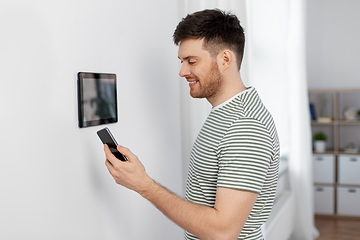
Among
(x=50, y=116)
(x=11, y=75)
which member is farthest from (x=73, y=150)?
(x=11, y=75)

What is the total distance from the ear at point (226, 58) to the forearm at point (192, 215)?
41 centimetres

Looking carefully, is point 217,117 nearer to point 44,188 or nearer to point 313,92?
point 44,188

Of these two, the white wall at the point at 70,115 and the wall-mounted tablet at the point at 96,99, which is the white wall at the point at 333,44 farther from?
the wall-mounted tablet at the point at 96,99

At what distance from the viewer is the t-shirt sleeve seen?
93cm

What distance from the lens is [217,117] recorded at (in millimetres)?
1114

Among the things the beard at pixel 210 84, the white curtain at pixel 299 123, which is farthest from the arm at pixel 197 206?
the white curtain at pixel 299 123

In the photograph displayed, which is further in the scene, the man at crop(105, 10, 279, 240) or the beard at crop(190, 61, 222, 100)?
the beard at crop(190, 61, 222, 100)

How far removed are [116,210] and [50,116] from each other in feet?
1.38

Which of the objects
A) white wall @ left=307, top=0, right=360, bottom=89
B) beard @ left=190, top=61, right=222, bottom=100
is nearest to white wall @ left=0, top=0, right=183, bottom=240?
beard @ left=190, top=61, right=222, bottom=100

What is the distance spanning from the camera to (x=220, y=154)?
1.01m

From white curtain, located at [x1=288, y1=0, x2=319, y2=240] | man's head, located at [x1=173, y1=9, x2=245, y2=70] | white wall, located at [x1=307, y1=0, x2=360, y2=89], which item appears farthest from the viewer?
white wall, located at [x1=307, y1=0, x2=360, y2=89]

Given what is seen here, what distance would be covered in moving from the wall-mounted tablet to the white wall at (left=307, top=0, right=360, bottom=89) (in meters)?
4.14

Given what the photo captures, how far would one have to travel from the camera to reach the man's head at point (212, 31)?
1.08m

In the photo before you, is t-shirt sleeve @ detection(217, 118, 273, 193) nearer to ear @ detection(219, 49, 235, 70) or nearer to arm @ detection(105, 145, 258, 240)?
arm @ detection(105, 145, 258, 240)
